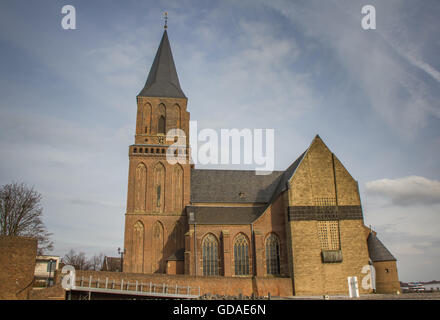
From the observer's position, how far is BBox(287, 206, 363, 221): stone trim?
118 feet

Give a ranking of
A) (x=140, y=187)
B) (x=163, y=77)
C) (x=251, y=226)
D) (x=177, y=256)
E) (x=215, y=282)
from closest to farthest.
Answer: (x=215, y=282), (x=177, y=256), (x=251, y=226), (x=140, y=187), (x=163, y=77)

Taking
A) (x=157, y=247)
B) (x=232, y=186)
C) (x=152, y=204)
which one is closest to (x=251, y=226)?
(x=232, y=186)

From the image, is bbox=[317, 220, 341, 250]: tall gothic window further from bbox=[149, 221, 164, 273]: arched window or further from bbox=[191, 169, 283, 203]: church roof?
bbox=[149, 221, 164, 273]: arched window

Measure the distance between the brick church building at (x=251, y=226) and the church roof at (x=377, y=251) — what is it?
9 centimetres

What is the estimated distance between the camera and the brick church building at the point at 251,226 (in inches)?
1372

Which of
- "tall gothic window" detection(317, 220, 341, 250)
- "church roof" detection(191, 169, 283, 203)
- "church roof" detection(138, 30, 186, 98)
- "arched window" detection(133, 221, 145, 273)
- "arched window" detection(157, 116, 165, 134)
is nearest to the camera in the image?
"tall gothic window" detection(317, 220, 341, 250)

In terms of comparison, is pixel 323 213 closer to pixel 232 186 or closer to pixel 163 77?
pixel 232 186

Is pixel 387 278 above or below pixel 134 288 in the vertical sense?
above

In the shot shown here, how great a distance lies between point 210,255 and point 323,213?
12.1 m

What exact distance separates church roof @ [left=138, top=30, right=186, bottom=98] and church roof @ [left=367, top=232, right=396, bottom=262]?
27.6 meters

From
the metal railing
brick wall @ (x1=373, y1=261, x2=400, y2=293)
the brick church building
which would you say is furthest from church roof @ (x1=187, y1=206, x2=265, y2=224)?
brick wall @ (x1=373, y1=261, x2=400, y2=293)

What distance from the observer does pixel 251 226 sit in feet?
126

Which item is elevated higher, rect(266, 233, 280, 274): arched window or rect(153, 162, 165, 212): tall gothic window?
rect(153, 162, 165, 212): tall gothic window

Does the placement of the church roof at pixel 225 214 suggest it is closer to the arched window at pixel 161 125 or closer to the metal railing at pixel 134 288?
the metal railing at pixel 134 288
